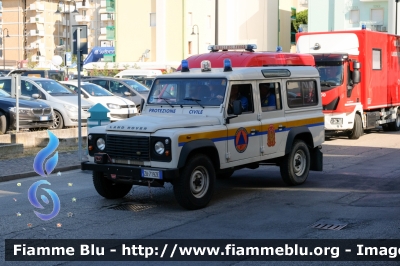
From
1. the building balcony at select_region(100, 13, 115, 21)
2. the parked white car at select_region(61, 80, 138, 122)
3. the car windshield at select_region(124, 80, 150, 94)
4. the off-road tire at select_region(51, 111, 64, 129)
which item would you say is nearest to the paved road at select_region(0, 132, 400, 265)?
the off-road tire at select_region(51, 111, 64, 129)

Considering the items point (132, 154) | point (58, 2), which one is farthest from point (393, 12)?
point (58, 2)

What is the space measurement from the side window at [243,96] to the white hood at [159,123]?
0.57 m

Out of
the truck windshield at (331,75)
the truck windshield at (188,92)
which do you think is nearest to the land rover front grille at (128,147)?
the truck windshield at (188,92)

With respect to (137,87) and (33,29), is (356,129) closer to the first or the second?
(137,87)

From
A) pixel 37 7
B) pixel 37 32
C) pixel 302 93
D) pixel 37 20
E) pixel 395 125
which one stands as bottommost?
pixel 395 125

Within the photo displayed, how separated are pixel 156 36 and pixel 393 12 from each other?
85.8ft

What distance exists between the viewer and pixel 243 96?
11.8 metres

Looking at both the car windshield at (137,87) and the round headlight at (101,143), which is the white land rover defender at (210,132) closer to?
the round headlight at (101,143)

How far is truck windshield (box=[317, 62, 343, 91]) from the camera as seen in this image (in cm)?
2203

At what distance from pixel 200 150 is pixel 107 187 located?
1.83m

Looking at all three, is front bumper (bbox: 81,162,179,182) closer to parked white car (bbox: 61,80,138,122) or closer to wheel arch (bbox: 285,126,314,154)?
wheel arch (bbox: 285,126,314,154)

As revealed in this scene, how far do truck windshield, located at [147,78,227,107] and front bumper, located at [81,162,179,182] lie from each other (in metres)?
1.72
